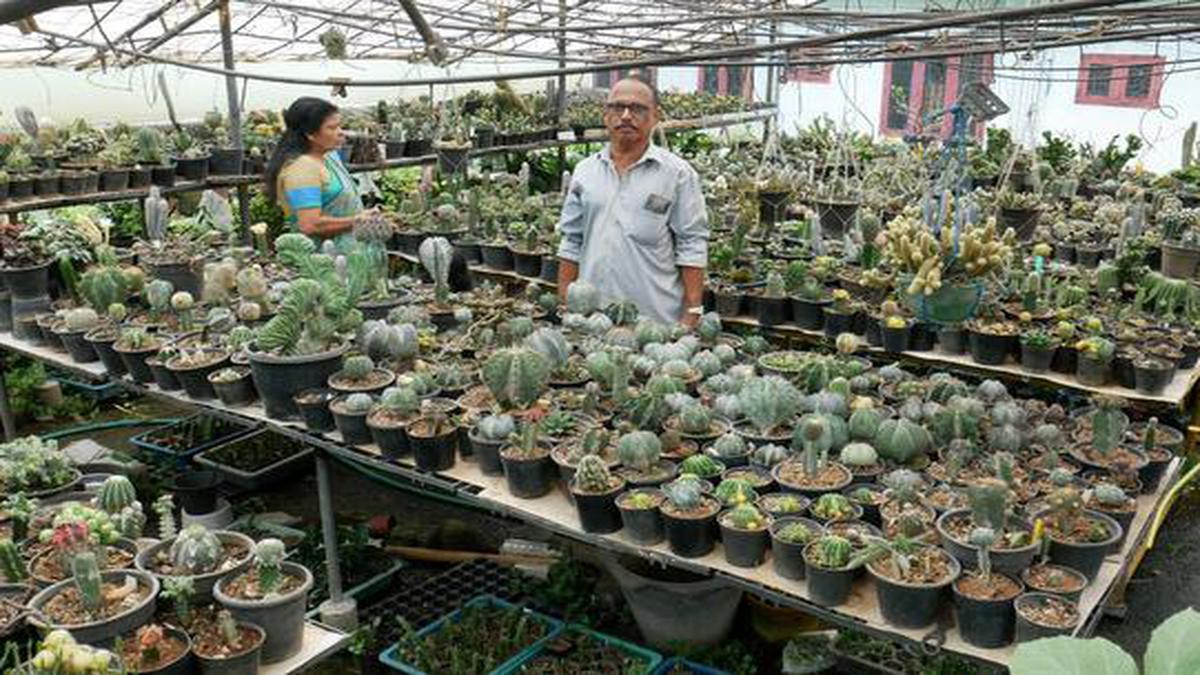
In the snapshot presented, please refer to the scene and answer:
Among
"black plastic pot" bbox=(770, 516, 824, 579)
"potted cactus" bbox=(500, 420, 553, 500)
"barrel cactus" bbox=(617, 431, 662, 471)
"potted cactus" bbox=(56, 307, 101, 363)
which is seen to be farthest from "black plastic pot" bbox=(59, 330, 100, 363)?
"black plastic pot" bbox=(770, 516, 824, 579)

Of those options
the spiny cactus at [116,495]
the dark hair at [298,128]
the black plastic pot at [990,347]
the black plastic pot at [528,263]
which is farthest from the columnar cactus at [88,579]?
the black plastic pot at [528,263]

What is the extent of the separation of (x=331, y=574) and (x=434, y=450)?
82cm

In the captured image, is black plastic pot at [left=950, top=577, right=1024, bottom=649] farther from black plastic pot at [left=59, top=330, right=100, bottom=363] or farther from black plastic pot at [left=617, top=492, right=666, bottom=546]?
black plastic pot at [left=59, top=330, right=100, bottom=363]

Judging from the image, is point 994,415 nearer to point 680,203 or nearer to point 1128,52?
point 680,203

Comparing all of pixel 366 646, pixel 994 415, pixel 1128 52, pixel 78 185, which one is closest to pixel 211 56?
pixel 78 185

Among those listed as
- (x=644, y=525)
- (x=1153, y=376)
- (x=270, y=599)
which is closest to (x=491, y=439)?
(x=644, y=525)

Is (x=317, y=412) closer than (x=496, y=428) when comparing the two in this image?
No

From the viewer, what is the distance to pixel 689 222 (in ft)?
13.2

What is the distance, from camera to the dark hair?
14.5ft

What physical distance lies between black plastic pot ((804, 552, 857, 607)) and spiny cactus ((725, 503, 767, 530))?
17cm

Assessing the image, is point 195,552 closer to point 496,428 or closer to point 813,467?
point 496,428

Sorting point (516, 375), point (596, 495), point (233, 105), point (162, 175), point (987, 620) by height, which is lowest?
point (987, 620)

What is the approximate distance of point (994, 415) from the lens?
3.13 meters

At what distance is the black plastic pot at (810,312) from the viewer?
Result: 445 centimetres
